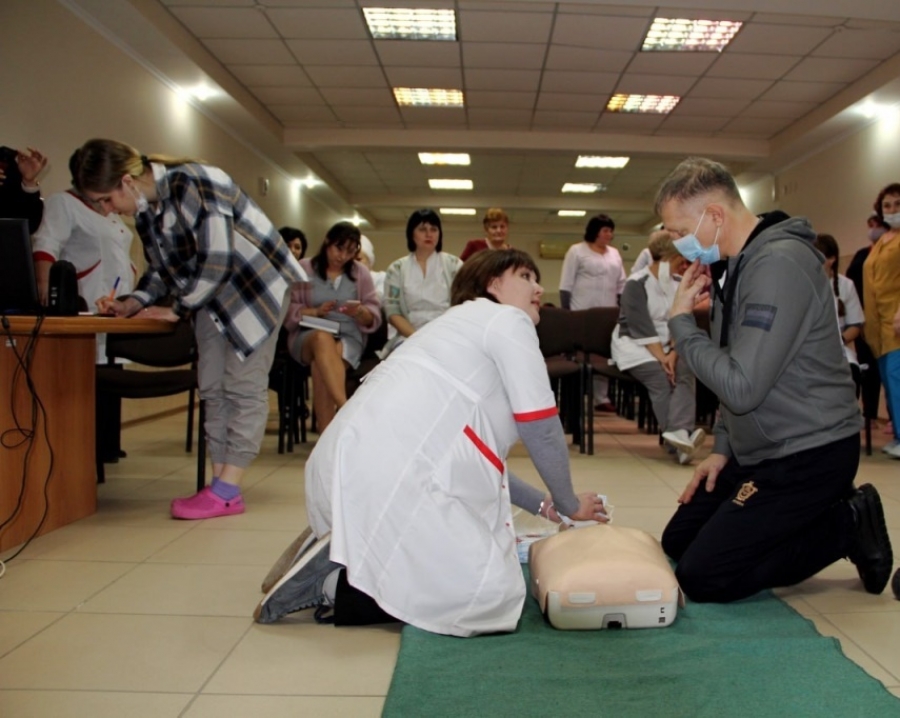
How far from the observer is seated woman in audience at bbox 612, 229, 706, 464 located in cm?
436

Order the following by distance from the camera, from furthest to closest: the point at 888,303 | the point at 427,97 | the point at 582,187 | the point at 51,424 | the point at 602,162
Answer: the point at 582,187, the point at 602,162, the point at 427,97, the point at 888,303, the point at 51,424

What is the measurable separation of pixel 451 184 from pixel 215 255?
10.1m

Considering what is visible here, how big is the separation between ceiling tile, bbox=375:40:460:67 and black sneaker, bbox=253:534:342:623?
545 cm

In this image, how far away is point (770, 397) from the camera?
1.97m

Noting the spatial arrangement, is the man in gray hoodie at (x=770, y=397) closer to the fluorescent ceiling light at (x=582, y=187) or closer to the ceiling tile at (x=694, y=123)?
the ceiling tile at (x=694, y=123)

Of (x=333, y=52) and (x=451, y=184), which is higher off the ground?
(x=333, y=52)

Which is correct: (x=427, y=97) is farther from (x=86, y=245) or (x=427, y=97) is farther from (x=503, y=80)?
(x=86, y=245)

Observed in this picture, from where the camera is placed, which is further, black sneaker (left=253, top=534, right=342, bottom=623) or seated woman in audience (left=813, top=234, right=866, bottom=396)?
seated woman in audience (left=813, top=234, right=866, bottom=396)

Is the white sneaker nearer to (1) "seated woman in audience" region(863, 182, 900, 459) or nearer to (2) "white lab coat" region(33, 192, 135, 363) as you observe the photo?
(1) "seated woman in audience" region(863, 182, 900, 459)

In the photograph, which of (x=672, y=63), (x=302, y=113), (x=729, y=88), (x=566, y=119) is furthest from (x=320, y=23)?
(x=729, y=88)

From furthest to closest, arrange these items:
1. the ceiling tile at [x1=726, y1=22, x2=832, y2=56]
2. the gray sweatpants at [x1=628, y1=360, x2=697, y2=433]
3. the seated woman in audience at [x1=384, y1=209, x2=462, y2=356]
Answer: the ceiling tile at [x1=726, y1=22, x2=832, y2=56] → the seated woman in audience at [x1=384, y1=209, x2=462, y2=356] → the gray sweatpants at [x1=628, y1=360, x2=697, y2=433]

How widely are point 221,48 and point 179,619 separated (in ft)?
19.2

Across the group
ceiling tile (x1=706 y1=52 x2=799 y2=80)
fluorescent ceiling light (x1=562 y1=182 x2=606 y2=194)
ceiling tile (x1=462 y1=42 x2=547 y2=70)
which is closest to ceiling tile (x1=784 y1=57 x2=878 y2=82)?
ceiling tile (x1=706 y1=52 x2=799 y2=80)

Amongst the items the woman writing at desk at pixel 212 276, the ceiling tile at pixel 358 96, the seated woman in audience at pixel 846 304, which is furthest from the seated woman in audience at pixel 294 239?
the seated woman in audience at pixel 846 304
